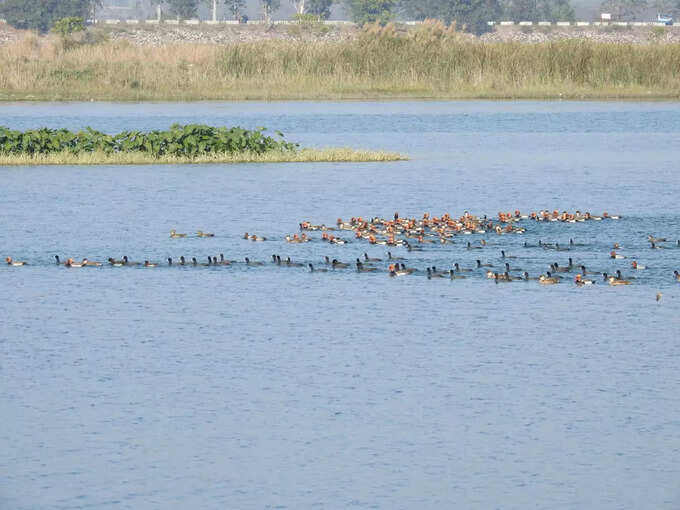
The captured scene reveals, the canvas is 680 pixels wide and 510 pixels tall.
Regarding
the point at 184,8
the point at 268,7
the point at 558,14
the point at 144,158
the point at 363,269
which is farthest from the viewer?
the point at 558,14

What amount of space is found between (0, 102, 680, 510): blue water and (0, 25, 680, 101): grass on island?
96.0 feet

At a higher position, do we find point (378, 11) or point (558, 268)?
point (378, 11)

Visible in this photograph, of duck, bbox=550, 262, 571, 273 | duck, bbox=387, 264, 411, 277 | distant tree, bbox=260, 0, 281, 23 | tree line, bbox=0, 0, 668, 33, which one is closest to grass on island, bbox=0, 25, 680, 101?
duck, bbox=387, 264, 411, 277

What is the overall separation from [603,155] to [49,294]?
27.3 meters

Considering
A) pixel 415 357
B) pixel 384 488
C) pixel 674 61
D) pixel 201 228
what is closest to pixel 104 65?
pixel 674 61

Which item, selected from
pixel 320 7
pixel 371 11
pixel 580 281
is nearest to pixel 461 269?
pixel 580 281

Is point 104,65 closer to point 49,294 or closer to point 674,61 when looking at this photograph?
point 674,61

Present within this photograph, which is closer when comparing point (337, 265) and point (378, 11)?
point (337, 265)

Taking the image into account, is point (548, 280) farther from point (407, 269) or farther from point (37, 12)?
point (37, 12)

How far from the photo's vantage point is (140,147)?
41.3 metres

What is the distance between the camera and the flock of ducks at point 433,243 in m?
23.4

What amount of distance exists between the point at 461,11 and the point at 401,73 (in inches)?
3626

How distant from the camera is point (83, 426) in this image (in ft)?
49.2

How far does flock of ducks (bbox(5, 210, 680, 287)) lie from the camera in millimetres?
23438
